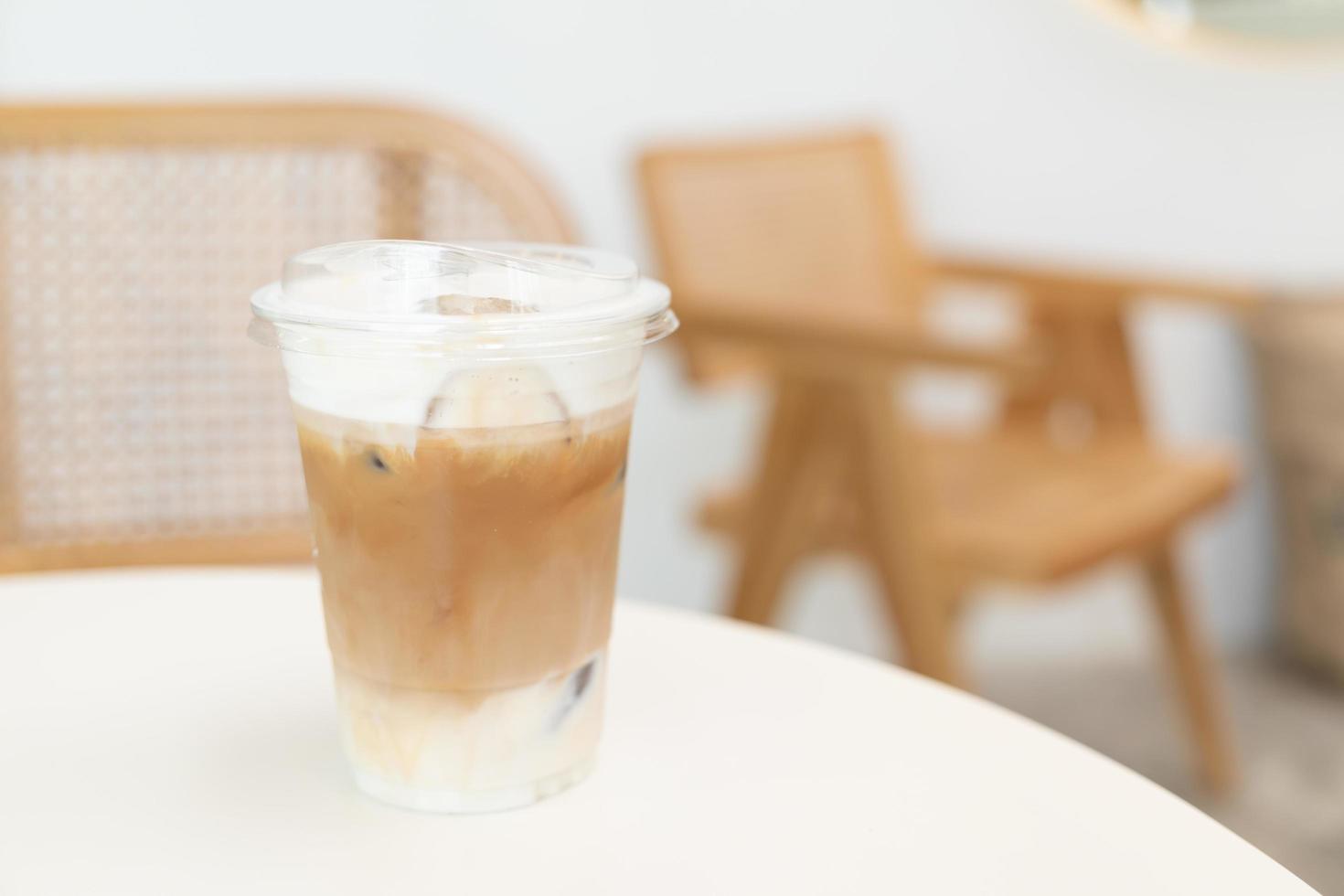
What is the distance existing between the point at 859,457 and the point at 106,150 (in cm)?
69

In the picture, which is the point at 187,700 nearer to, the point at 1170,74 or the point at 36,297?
the point at 36,297

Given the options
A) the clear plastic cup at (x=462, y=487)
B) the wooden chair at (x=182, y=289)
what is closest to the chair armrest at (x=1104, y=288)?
the wooden chair at (x=182, y=289)

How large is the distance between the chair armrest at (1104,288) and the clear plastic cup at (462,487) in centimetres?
130

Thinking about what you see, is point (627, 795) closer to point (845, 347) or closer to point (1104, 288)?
point (845, 347)

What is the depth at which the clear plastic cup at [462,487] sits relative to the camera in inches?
15.4

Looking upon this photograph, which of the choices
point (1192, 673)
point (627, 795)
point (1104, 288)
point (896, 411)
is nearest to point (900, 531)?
point (896, 411)

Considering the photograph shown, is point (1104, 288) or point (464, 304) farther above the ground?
point (464, 304)

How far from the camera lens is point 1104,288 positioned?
162 centimetres

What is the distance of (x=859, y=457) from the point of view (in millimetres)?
1272

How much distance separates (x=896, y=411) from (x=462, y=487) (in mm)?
887

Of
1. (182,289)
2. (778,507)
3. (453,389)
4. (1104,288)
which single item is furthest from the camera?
(1104,288)

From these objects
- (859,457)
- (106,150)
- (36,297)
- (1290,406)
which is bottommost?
(1290,406)

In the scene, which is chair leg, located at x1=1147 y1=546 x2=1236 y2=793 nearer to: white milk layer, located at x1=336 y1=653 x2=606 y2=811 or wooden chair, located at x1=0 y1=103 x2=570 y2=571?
wooden chair, located at x1=0 y1=103 x2=570 y2=571

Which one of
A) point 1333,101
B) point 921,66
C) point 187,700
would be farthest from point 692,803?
point 1333,101
